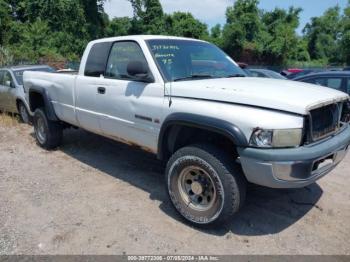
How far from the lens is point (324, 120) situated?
3732mm

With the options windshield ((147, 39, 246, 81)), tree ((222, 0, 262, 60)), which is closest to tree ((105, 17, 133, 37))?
tree ((222, 0, 262, 60))

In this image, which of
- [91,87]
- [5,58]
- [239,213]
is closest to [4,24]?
[5,58]

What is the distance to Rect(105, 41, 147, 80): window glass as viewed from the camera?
Result: 184 inches

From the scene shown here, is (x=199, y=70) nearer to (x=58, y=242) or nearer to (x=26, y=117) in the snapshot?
(x=58, y=242)

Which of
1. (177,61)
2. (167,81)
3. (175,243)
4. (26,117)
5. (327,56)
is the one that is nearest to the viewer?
(175,243)

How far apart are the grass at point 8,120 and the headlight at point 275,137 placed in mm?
7879

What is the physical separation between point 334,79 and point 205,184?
18.9 feet

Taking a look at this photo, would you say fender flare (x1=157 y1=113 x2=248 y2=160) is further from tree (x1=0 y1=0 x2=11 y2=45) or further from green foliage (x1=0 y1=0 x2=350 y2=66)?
tree (x1=0 y1=0 x2=11 y2=45)

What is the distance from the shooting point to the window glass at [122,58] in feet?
15.3

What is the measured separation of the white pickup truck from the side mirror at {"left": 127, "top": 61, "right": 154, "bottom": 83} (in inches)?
0.5

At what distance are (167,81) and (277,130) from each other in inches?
58.1

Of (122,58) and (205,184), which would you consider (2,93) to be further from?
(205,184)

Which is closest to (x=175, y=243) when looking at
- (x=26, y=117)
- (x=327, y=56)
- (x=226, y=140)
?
(x=226, y=140)

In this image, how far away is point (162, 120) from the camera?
4.10m
